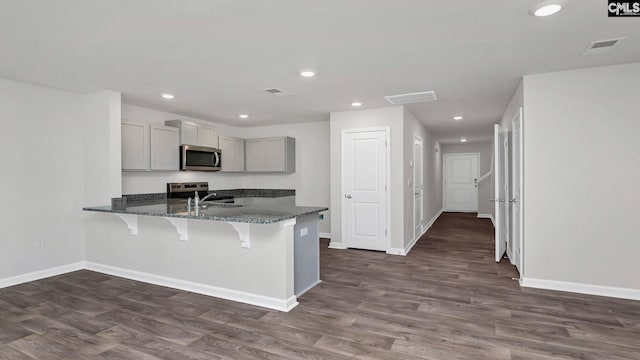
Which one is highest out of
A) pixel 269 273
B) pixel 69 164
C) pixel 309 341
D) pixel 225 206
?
pixel 69 164

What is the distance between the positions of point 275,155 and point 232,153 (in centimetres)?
83

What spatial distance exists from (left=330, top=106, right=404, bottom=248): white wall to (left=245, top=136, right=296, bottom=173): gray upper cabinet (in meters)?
1.25

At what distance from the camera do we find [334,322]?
284 centimetres

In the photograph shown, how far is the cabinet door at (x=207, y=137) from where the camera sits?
571 cm

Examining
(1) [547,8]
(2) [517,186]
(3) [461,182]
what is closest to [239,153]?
(2) [517,186]

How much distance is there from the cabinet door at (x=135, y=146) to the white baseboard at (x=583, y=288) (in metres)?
5.08

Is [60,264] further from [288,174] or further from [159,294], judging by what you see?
[288,174]

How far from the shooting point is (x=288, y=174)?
6.97 metres

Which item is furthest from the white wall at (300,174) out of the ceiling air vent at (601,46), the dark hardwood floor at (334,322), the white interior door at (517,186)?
the ceiling air vent at (601,46)

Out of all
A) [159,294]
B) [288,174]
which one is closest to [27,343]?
[159,294]

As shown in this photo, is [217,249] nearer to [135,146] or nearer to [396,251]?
[135,146]

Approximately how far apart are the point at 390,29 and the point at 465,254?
4.02m

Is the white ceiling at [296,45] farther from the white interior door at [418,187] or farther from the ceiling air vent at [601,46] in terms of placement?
the white interior door at [418,187]

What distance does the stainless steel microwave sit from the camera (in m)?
5.32
